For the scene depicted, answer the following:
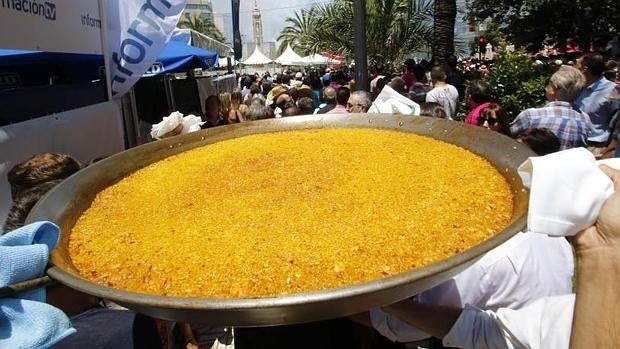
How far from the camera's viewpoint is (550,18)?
15.0 meters

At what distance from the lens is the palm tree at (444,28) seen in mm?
9234

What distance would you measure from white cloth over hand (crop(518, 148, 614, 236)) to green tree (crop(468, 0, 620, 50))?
15.7 metres

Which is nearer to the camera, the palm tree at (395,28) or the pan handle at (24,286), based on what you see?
the pan handle at (24,286)

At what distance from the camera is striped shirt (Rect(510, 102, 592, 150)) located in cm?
363

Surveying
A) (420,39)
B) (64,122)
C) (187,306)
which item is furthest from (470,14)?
(187,306)

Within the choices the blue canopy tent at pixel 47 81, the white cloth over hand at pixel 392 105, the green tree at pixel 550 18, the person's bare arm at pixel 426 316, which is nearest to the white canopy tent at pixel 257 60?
the green tree at pixel 550 18

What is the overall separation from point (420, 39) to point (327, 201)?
1508 cm

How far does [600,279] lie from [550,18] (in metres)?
16.6

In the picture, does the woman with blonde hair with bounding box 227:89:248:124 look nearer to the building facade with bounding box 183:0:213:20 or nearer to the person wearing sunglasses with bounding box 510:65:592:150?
the person wearing sunglasses with bounding box 510:65:592:150

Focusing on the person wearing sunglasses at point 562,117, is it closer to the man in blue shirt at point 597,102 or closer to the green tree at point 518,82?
the man in blue shirt at point 597,102

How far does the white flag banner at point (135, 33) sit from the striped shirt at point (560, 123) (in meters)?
2.82

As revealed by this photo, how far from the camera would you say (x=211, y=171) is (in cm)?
175

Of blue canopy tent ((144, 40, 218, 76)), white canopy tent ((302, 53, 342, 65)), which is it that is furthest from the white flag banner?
white canopy tent ((302, 53, 342, 65))

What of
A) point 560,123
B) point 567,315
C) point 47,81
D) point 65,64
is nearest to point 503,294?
point 567,315
